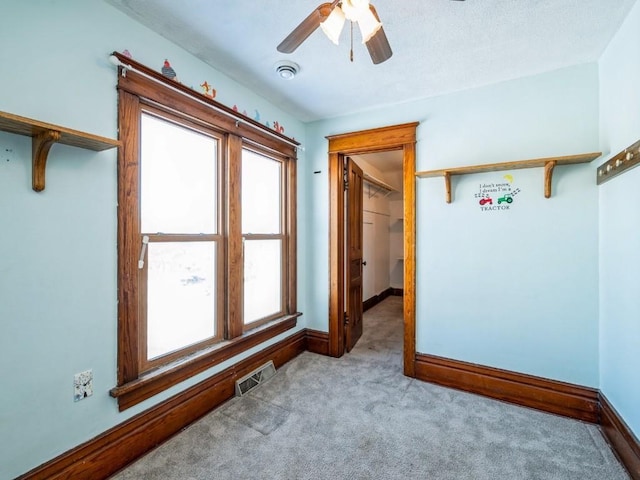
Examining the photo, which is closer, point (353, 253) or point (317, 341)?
point (317, 341)

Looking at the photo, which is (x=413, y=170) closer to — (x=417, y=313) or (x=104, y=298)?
(x=417, y=313)

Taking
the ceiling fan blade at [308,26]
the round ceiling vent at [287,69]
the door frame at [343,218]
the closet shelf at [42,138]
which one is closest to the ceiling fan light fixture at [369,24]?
the ceiling fan blade at [308,26]

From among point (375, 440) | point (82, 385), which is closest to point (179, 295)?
point (82, 385)

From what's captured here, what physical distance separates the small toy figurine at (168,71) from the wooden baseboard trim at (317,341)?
2.56 m

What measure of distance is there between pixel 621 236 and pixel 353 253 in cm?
215

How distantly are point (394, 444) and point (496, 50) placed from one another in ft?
8.49

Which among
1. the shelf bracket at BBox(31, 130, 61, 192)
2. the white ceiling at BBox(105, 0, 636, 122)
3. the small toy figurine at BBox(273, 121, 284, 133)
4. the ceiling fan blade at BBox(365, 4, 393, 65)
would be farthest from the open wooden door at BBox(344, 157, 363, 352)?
the shelf bracket at BBox(31, 130, 61, 192)

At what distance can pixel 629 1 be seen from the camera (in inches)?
58.8

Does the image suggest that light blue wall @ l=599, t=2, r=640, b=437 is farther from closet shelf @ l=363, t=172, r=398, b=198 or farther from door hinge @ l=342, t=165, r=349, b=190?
closet shelf @ l=363, t=172, r=398, b=198

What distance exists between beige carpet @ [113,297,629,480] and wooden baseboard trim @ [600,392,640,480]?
0.05 m

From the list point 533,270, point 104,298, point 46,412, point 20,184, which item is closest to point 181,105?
point 20,184

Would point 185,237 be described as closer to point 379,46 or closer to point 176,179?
point 176,179

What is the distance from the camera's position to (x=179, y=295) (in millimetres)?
1966

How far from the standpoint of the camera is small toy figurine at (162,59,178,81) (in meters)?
1.79
